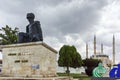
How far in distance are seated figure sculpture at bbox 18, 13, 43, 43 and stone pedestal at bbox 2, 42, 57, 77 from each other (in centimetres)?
70

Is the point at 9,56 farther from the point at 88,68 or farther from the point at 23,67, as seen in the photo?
the point at 88,68

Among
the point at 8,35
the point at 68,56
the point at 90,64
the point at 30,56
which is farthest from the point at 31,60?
the point at 90,64

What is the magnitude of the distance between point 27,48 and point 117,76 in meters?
6.70

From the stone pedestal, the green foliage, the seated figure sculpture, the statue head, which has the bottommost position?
the green foliage

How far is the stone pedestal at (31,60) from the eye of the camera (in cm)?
1739

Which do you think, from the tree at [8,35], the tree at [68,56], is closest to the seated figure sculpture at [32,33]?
the tree at [8,35]

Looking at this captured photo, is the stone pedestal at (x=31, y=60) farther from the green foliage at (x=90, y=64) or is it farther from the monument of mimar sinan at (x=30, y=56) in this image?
the green foliage at (x=90, y=64)

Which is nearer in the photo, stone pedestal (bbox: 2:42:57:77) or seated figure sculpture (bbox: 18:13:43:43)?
stone pedestal (bbox: 2:42:57:77)

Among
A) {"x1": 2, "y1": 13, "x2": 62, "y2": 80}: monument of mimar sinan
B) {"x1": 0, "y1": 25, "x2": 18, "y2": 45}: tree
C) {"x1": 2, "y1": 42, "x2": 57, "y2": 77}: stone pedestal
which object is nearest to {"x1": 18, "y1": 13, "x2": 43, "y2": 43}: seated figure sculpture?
{"x1": 2, "y1": 13, "x2": 62, "y2": 80}: monument of mimar sinan

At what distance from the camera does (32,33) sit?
18.4 meters

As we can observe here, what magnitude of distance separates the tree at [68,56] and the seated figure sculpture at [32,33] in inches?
1084

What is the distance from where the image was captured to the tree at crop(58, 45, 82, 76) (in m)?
46.1

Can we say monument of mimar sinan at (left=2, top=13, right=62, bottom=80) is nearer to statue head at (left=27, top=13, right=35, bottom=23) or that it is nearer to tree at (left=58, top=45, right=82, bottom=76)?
statue head at (left=27, top=13, right=35, bottom=23)

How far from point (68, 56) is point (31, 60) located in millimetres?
28820
